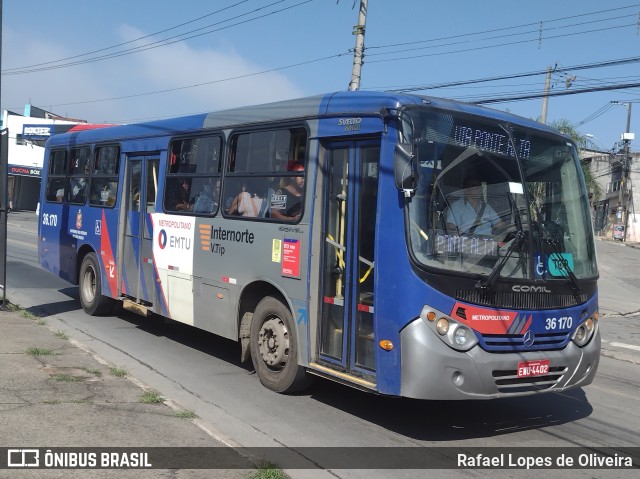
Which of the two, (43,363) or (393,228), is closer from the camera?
(393,228)

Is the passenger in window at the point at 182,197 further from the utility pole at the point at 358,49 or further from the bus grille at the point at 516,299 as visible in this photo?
the utility pole at the point at 358,49

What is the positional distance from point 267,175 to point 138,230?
3338 millimetres

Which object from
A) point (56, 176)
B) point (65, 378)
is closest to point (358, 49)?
point (56, 176)

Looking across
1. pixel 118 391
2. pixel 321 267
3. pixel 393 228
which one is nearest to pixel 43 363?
pixel 118 391

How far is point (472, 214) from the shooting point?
565 centimetres

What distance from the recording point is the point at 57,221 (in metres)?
12.3

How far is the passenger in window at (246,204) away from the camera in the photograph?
7.35 meters

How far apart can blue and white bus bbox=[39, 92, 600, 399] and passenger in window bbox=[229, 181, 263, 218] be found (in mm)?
21

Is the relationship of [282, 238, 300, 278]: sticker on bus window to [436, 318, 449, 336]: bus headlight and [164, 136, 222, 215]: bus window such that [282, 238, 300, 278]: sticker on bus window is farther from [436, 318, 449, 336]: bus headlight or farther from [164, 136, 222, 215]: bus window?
[436, 318, 449, 336]: bus headlight

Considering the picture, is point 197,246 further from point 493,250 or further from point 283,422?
point 493,250

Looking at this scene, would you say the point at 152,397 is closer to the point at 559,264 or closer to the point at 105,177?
the point at 559,264

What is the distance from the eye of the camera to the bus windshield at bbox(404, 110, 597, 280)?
550 cm

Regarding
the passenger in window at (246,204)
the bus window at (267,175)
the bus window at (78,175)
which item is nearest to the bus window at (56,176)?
the bus window at (78,175)

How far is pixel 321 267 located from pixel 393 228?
1098 mm
